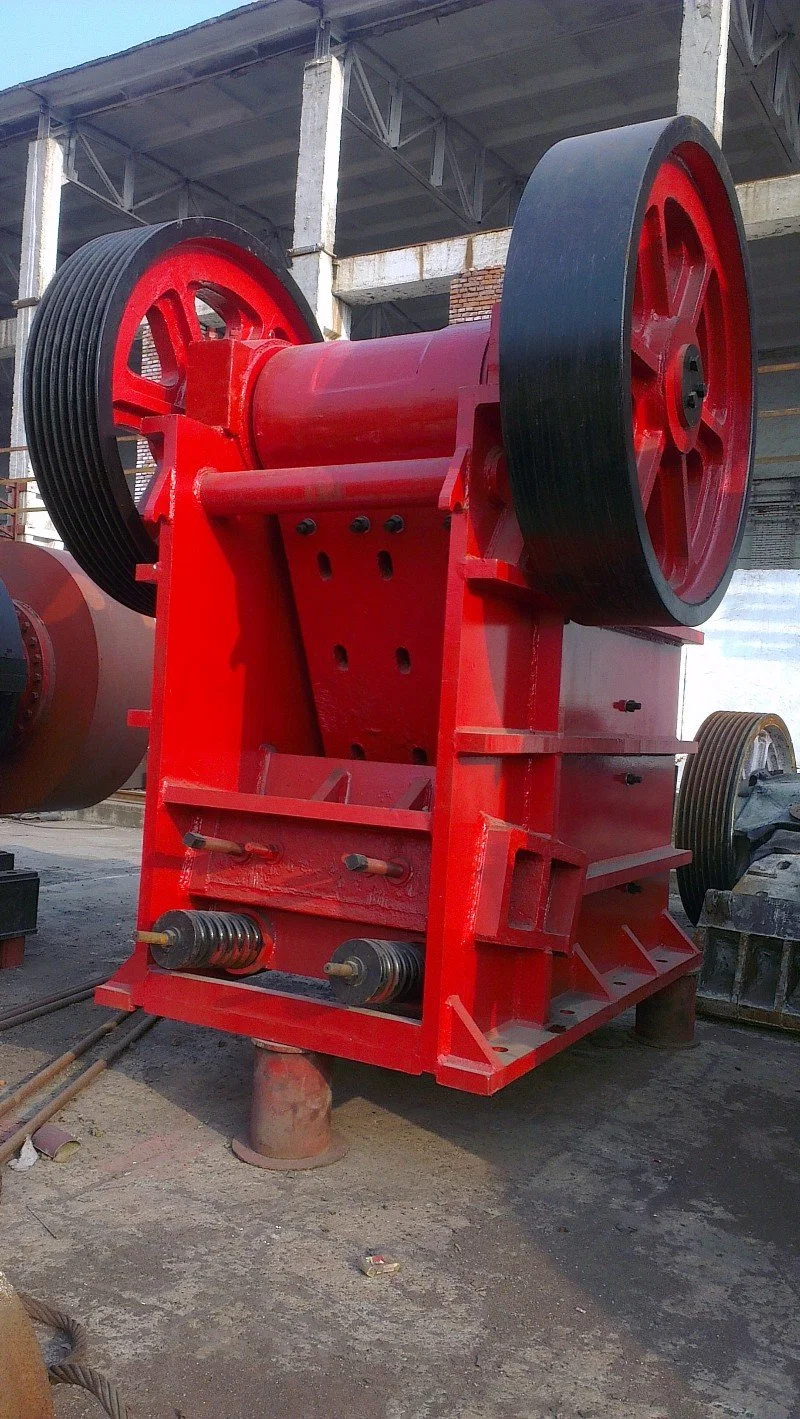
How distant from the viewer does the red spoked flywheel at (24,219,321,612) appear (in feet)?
10.0

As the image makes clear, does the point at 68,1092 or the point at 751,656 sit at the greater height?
the point at 751,656

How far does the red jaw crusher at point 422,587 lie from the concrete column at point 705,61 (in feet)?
26.7

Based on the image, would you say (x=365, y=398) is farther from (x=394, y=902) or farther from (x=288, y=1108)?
(x=288, y=1108)

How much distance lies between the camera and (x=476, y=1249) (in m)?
2.32

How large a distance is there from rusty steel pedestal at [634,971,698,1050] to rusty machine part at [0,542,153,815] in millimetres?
2318

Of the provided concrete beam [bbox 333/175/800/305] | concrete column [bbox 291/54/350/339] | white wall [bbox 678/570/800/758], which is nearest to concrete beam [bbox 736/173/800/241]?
concrete beam [bbox 333/175/800/305]

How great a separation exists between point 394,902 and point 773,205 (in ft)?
31.0

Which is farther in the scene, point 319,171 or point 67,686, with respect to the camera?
point 319,171

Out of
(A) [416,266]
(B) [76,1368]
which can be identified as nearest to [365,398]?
(B) [76,1368]

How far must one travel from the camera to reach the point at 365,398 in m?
2.91

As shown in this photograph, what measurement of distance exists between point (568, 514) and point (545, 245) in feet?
1.92

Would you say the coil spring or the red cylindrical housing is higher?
the red cylindrical housing

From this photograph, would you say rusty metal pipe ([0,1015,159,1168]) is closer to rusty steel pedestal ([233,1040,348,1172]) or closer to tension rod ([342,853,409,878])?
rusty steel pedestal ([233,1040,348,1172])

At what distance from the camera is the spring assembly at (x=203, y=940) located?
2.69 meters
